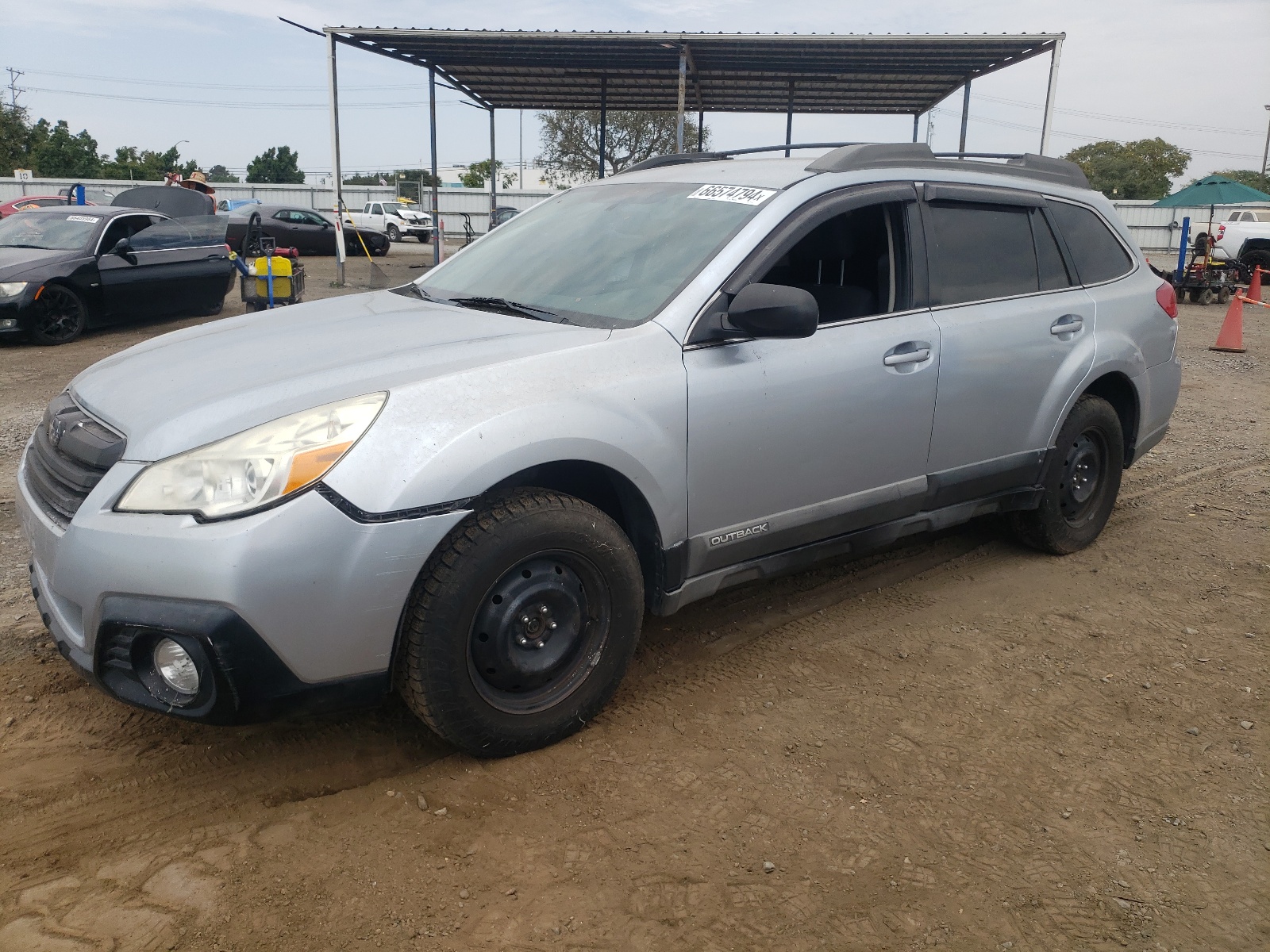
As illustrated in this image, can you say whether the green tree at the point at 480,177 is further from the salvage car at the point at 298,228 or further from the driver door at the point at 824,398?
the driver door at the point at 824,398

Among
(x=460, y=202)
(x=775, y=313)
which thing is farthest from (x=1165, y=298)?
(x=460, y=202)

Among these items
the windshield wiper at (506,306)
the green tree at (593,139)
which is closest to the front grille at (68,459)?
the windshield wiper at (506,306)

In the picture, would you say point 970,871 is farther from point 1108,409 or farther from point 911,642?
point 1108,409

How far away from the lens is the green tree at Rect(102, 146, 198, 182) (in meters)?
57.2

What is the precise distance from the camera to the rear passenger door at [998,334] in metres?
3.72

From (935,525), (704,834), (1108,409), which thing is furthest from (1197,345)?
(704,834)

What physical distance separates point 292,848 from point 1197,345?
13735 mm

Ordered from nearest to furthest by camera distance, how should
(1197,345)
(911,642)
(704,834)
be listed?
(704,834), (911,642), (1197,345)

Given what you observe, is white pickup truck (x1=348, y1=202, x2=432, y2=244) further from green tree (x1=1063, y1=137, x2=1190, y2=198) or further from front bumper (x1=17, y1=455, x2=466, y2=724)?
green tree (x1=1063, y1=137, x2=1190, y2=198)

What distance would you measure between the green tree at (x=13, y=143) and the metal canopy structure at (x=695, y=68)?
144 ft

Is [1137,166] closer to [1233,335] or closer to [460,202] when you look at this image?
[460,202]

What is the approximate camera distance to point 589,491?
301cm

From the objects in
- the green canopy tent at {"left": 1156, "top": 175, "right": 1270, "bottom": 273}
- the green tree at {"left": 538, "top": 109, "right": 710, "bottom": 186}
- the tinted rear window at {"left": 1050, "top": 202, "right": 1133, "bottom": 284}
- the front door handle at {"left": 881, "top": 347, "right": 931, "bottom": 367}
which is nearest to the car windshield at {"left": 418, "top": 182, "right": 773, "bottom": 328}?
the front door handle at {"left": 881, "top": 347, "right": 931, "bottom": 367}

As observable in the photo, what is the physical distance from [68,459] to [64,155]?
2418 inches
